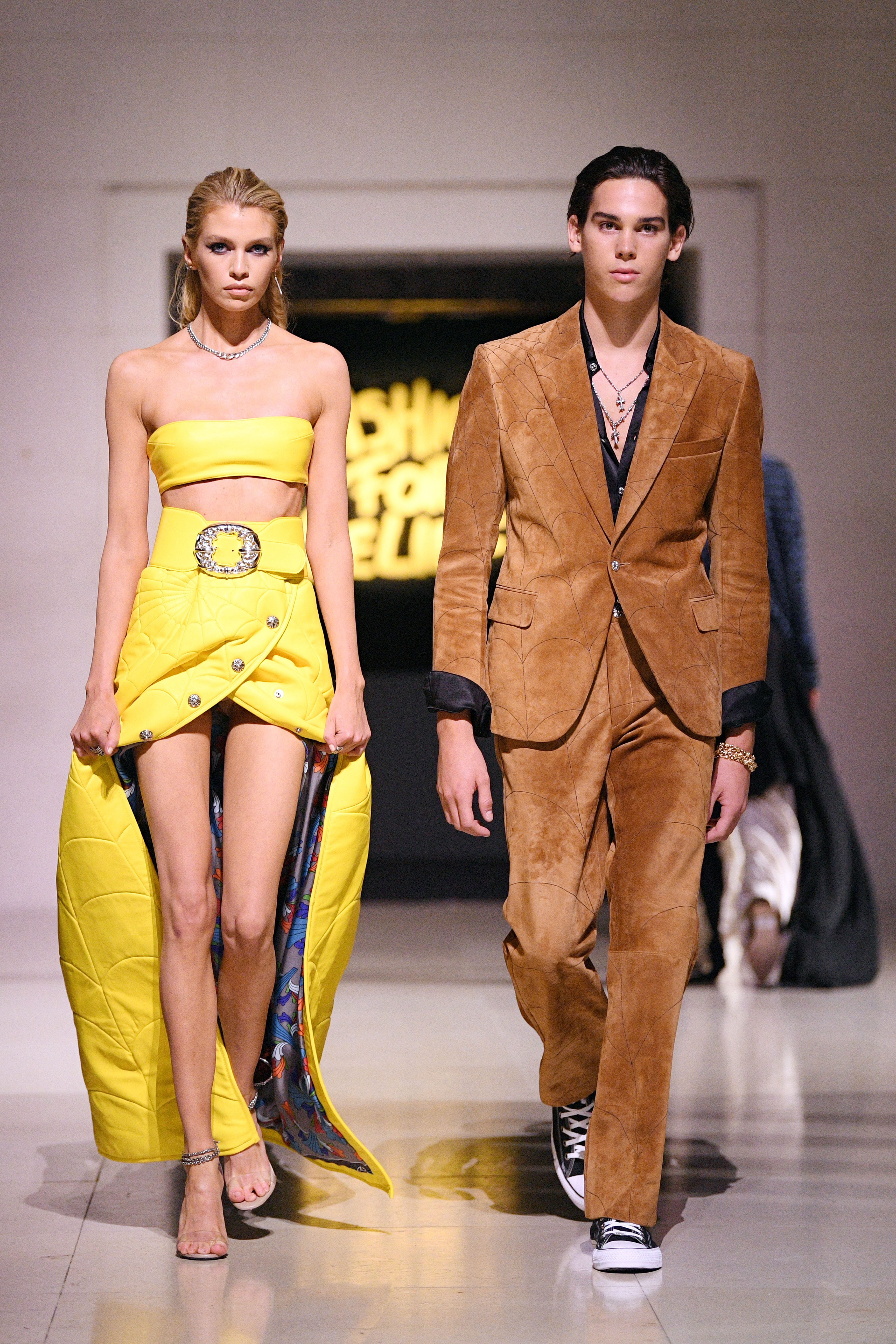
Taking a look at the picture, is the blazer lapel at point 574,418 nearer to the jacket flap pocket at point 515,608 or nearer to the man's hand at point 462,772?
the jacket flap pocket at point 515,608

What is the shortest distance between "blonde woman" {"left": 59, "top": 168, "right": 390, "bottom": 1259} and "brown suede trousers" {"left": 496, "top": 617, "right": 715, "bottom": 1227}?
0.38 metres

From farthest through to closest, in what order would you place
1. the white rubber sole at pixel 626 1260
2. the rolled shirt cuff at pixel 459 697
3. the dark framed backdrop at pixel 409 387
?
the dark framed backdrop at pixel 409 387, the rolled shirt cuff at pixel 459 697, the white rubber sole at pixel 626 1260

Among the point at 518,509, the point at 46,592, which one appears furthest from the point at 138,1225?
the point at 46,592

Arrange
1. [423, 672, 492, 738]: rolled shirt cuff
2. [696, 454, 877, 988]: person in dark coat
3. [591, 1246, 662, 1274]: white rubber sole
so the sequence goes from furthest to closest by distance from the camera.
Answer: [696, 454, 877, 988]: person in dark coat, [423, 672, 492, 738]: rolled shirt cuff, [591, 1246, 662, 1274]: white rubber sole

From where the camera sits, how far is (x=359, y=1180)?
10.6 feet

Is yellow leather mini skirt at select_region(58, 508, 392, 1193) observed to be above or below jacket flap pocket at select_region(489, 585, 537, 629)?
below

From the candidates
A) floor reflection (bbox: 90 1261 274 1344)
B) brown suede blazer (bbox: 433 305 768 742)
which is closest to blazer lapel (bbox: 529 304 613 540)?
brown suede blazer (bbox: 433 305 768 742)

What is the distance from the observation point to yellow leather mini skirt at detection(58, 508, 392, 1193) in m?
2.91

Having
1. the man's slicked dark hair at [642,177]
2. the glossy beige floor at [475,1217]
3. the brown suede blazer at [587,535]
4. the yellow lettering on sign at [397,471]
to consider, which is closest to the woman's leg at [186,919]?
the glossy beige floor at [475,1217]

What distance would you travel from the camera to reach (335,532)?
10.1 feet

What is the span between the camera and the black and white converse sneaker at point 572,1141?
Answer: 304 centimetres

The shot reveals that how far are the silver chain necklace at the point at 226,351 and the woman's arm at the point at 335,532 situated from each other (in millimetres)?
119

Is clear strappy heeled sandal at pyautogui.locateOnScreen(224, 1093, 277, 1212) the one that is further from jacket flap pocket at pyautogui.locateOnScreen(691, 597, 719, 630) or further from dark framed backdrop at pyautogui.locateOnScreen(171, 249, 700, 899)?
dark framed backdrop at pyautogui.locateOnScreen(171, 249, 700, 899)

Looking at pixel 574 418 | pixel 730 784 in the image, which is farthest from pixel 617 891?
pixel 574 418
